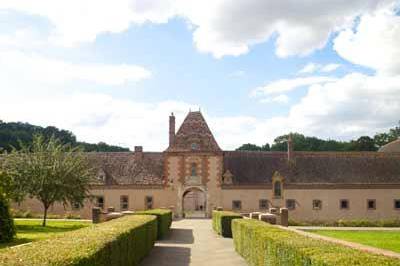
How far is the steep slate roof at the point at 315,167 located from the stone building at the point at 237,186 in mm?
85

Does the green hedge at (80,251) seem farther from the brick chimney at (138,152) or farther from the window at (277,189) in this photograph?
the brick chimney at (138,152)

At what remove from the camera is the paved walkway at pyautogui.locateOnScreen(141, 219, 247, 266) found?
1601 cm

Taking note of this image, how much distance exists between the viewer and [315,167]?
4681 centimetres

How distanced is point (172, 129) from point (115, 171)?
6.17 meters

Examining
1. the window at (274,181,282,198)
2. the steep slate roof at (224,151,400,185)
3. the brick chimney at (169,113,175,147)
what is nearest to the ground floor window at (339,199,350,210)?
the steep slate roof at (224,151,400,185)

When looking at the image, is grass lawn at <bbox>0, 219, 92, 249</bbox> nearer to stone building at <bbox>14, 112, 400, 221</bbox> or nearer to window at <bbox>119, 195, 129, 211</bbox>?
stone building at <bbox>14, 112, 400, 221</bbox>

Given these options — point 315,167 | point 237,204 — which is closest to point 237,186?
point 237,204

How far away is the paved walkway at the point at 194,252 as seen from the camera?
1601 centimetres

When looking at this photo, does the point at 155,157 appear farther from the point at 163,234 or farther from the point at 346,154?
the point at 163,234

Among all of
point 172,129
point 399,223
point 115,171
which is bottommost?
point 399,223

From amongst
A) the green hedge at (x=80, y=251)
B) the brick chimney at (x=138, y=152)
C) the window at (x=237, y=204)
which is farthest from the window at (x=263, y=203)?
the green hedge at (x=80, y=251)

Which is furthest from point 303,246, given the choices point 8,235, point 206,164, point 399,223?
point 206,164

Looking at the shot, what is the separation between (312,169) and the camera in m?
46.5

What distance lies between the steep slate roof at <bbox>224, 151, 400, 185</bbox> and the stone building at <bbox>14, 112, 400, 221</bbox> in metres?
0.08
